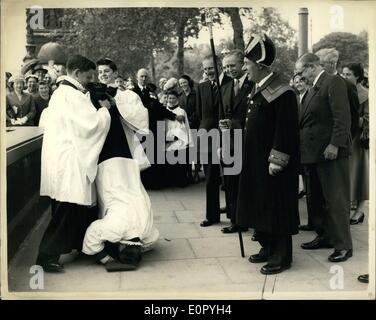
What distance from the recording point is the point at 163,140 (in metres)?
7.40

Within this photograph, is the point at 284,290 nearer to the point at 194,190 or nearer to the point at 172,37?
the point at 172,37

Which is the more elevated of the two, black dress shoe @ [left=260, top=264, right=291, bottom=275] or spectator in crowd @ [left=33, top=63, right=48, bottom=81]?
spectator in crowd @ [left=33, top=63, right=48, bottom=81]

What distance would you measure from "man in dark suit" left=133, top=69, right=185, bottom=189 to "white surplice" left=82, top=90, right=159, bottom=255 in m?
1.52

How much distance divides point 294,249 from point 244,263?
67 cm

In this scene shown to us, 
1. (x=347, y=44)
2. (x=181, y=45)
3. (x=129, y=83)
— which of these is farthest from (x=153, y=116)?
(x=347, y=44)

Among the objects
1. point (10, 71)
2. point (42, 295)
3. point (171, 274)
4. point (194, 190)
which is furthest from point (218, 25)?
point (194, 190)

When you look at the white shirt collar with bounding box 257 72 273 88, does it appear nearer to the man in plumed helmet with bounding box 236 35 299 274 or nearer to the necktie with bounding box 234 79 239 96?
the man in plumed helmet with bounding box 236 35 299 274

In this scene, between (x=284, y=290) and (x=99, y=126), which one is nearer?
(x=284, y=290)

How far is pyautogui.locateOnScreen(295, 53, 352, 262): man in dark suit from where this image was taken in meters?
5.05

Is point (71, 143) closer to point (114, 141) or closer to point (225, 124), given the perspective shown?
point (114, 141)

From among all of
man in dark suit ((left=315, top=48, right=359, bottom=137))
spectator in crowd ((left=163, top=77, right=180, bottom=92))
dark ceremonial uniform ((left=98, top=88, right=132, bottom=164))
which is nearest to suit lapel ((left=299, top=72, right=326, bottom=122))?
man in dark suit ((left=315, top=48, right=359, bottom=137))

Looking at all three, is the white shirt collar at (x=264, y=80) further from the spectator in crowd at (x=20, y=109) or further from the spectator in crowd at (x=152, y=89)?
the spectator in crowd at (x=152, y=89)

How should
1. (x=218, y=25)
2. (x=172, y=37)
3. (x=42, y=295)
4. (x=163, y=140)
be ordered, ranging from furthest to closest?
(x=163, y=140)
(x=172, y=37)
(x=218, y=25)
(x=42, y=295)

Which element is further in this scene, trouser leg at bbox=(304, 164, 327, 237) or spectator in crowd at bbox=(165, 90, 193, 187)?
spectator in crowd at bbox=(165, 90, 193, 187)
